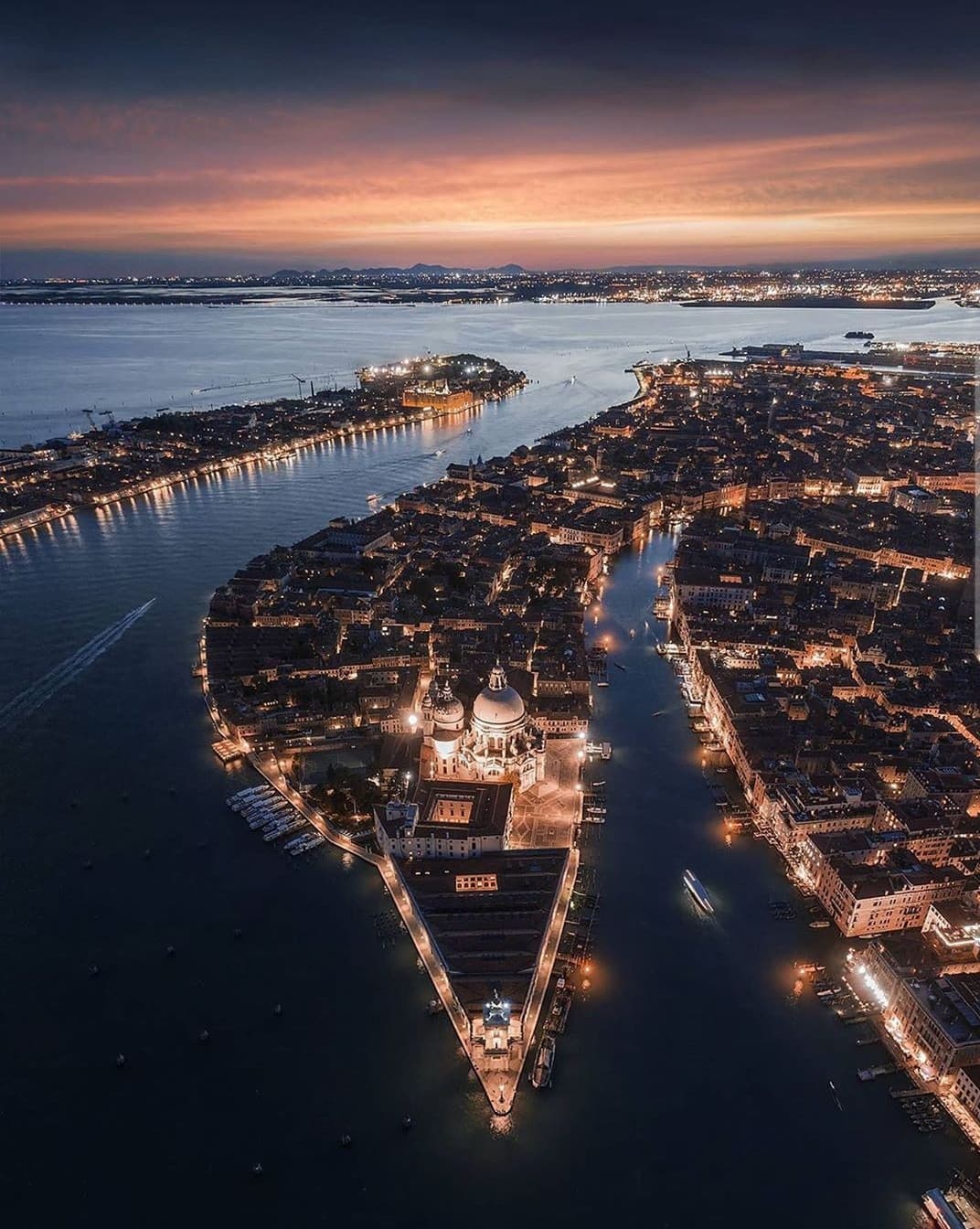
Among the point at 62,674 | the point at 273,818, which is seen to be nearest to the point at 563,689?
the point at 273,818

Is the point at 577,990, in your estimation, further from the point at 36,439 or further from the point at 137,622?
the point at 36,439

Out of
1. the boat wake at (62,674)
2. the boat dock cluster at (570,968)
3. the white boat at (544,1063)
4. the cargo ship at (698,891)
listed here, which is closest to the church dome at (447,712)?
the boat dock cluster at (570,968)

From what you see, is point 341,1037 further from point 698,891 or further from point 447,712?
point 447,712

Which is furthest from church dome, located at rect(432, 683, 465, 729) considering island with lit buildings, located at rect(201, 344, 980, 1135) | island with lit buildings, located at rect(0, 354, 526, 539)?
island with lit buildings, located at rect(0, 354, 526, 539)

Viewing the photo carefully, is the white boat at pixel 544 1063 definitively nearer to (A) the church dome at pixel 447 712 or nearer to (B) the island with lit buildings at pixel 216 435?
(A) the church dome at pixel 447 712

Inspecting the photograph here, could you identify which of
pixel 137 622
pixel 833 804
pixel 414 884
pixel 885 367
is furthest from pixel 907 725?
pixel 885 367
